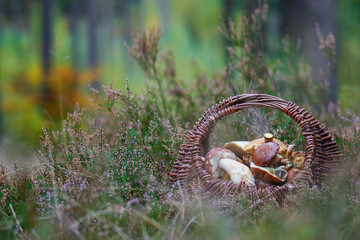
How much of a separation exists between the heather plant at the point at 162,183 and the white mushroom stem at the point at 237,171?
195 millimetres

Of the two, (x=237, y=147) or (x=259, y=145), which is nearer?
(x=259, y=145)

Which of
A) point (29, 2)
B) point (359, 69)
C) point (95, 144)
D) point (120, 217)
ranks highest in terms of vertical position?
point (29, 2)

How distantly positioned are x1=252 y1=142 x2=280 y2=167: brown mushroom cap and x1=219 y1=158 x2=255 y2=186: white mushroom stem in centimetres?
7

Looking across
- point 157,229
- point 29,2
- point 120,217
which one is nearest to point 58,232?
point 120,217

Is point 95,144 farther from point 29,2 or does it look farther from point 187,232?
point 29,2

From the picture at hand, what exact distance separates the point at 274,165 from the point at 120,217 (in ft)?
3.00

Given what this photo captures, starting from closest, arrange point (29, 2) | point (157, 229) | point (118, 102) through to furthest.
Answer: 1. point (157, 229)
2. point (118, 102)
3. point (29, 2)

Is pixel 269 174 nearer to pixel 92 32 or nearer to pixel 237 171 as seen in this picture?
pixel 237 171

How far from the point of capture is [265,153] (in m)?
1.98

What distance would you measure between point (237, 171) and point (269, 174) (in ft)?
0.55

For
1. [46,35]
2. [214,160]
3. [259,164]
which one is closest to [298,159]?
[259,164]

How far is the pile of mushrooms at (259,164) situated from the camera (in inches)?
77.9

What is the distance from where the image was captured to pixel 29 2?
52.9 feet

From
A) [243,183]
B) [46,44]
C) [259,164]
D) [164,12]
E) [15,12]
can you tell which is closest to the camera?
[243,183]
